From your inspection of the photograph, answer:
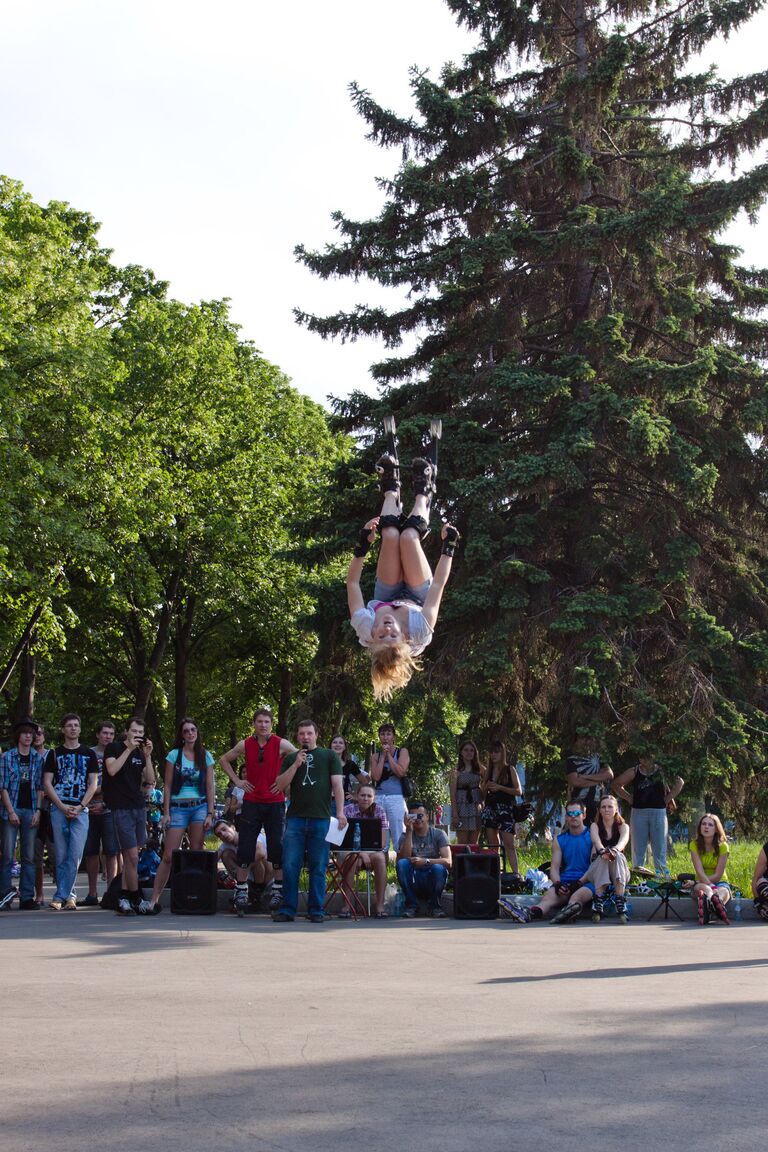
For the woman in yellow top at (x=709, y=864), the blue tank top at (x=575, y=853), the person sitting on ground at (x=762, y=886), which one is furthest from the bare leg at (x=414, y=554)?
the person sitting on ground at (x=762, y=886)

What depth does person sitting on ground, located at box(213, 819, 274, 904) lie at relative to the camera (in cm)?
1530

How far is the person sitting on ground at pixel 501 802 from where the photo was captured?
17.2m

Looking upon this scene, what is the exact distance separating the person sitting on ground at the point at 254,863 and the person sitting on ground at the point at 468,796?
2.98m

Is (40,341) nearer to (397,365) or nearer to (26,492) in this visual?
(26,492)

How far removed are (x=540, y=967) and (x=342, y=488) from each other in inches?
461

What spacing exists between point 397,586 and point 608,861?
4181 millimetres

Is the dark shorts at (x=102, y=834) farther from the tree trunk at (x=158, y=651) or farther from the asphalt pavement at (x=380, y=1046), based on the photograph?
the tree trunk at (x=158, y=651)

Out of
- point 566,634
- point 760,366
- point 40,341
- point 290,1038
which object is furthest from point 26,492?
point 290,1038

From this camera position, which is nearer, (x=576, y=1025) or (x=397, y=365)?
(x=576, y=1025)

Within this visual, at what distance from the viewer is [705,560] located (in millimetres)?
20078

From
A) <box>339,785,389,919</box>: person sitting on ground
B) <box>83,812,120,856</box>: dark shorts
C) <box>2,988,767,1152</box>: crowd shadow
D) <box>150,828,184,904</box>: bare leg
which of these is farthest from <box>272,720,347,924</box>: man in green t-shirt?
<box>2,988,767,1152</box>: crowd shadow

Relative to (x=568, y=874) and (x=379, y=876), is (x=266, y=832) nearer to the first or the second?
Result: (x=379, y=876)

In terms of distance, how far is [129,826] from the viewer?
14.9 metres

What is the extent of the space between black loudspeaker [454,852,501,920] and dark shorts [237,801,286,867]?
7.01 feet
